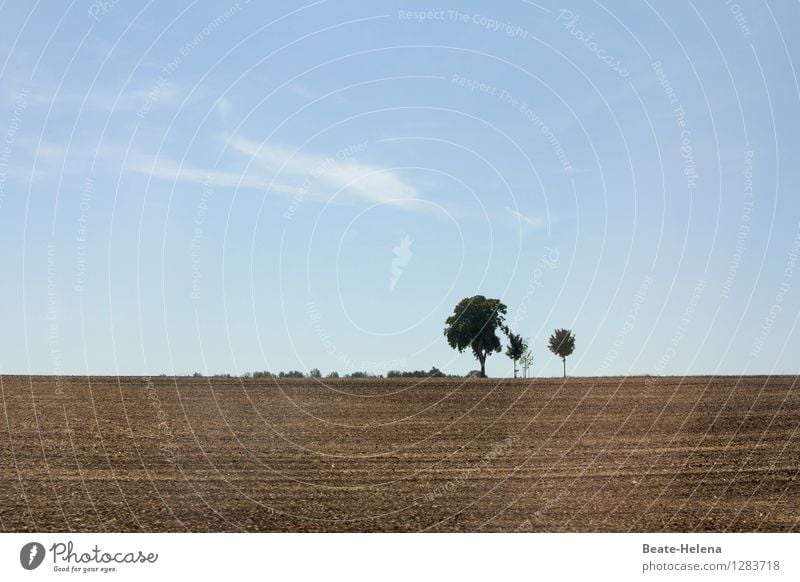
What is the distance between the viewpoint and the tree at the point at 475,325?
39.3 metres

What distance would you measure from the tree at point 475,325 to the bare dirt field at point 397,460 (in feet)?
24.4

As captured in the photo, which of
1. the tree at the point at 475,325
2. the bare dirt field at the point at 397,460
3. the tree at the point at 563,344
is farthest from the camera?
the tree at the point at 475,325

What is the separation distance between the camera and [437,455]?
66.1ft

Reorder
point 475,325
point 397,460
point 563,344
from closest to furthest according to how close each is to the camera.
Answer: point 397,460 < point 563,344 < point 475,325

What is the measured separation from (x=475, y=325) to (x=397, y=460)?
2178 cm

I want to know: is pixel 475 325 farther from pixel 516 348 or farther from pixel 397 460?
pixel 397 460

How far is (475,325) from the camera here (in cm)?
4088

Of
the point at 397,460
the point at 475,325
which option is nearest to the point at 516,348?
the point at 475,325

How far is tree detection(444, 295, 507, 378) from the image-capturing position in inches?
1549

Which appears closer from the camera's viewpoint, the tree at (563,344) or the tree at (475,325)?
the tree at (563,344)

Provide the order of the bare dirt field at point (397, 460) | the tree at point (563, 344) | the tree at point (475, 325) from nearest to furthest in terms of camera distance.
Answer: the bare dirt field at point (397, 460) < the tree at point (563, 344) < the tree at point (475, 325)

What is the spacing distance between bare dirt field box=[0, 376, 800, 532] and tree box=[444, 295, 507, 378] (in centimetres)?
744
